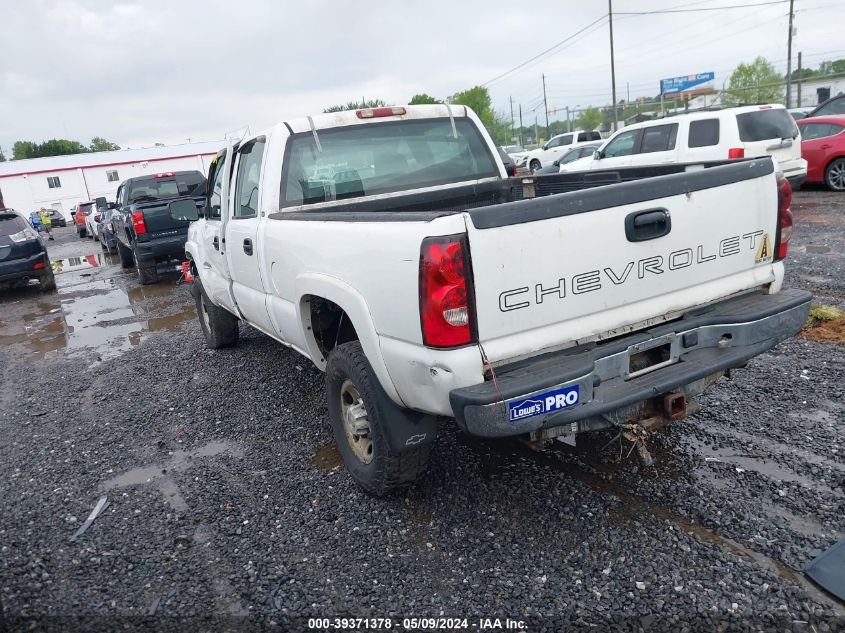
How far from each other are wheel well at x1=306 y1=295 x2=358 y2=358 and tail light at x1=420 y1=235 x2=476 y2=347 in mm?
1218

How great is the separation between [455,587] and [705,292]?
6.11ft

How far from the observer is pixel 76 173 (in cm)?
5041

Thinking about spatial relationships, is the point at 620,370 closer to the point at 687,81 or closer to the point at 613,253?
the point at 613,253

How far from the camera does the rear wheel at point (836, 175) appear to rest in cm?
1326

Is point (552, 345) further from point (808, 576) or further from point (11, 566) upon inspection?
point (11, 566)

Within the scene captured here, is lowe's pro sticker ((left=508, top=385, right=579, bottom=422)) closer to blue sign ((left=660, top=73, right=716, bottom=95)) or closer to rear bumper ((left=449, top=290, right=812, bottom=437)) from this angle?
rear bumper ((left=449, top=290, right=812, bottom=437))

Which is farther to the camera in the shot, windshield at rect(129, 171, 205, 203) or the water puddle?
windshield at rect(129, 171, 205, 203)

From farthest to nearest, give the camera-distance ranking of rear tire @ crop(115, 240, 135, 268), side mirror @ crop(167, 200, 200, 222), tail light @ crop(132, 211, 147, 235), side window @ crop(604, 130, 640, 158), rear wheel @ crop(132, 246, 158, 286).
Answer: rear tire @ crop(115, 240, 135, 268) < side window @ crop(604, 130, 640, 158) < rear wheel @ crop(132, 246, 158, 286) < tail light @ crop(132, 211, 147, 235) < side mirror @ crop(167, 200, 200, 222)

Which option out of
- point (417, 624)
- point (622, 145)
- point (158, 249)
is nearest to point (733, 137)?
point (622, 145)

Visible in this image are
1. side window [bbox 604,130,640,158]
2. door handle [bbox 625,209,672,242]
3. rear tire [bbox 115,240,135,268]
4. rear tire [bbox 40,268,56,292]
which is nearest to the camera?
door handle [bbox 625,209,672,242]

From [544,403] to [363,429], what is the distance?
1238 millimetres

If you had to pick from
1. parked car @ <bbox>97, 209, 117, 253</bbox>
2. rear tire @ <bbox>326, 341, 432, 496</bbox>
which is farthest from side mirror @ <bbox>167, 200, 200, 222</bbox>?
parked car @ <bbox>97, 209, 117, 253</bbox>

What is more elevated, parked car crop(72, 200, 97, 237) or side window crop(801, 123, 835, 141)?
side window crop(801, 123, 835, 141)

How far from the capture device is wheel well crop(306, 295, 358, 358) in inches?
151
